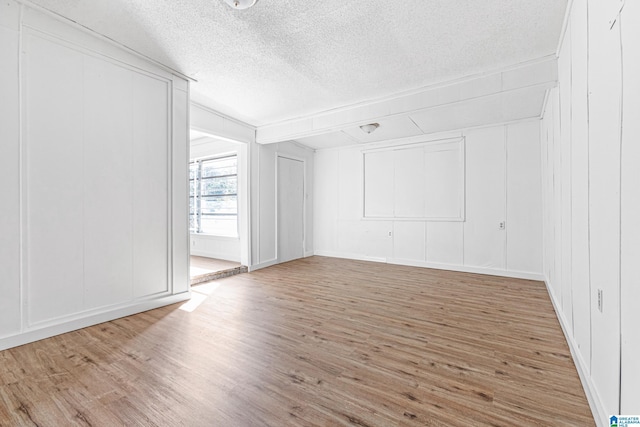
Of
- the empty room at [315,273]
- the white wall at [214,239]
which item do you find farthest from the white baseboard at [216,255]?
the empty room at [315,273]

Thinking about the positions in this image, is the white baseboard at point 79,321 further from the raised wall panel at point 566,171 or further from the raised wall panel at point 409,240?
the raised wall panel at point 409,240

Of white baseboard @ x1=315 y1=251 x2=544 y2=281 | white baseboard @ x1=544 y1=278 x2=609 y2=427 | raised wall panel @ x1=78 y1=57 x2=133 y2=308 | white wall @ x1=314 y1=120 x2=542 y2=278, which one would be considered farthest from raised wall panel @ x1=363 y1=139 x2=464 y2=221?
raised wall panel @ x1=78 y1=57 x2=133 y2=308

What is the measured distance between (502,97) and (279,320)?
3.78 m

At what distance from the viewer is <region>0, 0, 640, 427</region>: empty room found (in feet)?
5.04

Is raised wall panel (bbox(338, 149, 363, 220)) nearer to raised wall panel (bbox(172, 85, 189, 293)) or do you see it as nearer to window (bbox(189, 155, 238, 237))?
window (bbox(189, 155, 238, 237))

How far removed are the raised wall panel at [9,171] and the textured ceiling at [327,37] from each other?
37 centimetres

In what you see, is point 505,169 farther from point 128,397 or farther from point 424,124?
point 128,397

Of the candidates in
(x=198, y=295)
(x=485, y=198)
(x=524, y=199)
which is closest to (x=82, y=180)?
(x=198, y=295)

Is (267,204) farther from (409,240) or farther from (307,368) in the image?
(307,368)

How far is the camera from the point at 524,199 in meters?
4.59

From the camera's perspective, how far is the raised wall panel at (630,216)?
1.06 meters

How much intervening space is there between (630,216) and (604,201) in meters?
Result: 0.34

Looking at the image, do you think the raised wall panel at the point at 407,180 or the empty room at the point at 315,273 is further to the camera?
the raised wall panel at the point at 407,180

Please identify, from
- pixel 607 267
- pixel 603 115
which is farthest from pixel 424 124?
pixel 607 267
